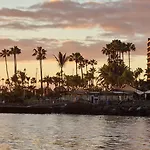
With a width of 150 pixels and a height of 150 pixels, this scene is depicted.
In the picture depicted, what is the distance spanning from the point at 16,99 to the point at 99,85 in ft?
101

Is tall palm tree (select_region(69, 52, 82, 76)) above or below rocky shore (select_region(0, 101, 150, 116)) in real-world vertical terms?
above

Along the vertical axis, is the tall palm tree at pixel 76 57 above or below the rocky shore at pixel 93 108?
above

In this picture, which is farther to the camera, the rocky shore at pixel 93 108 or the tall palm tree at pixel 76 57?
the tall palm tree at pixel 76 57

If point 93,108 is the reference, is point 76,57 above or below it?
above

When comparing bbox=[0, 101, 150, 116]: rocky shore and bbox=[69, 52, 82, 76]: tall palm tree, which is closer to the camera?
bbox=[0, 101, 150, 116]: rocky shore

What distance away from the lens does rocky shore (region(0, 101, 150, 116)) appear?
119131mm

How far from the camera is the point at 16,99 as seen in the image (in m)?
167

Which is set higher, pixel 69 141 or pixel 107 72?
pixel 107 72

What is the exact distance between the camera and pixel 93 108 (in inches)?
5010

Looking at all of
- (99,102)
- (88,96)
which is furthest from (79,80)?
(99,102)

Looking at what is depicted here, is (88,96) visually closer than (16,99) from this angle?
Yes

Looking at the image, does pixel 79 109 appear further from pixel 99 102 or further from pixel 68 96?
pixel 68 96

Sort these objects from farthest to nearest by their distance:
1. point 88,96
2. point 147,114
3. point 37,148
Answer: point 88,96 → point 147,114 → point 37,148

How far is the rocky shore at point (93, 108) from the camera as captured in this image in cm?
11913
